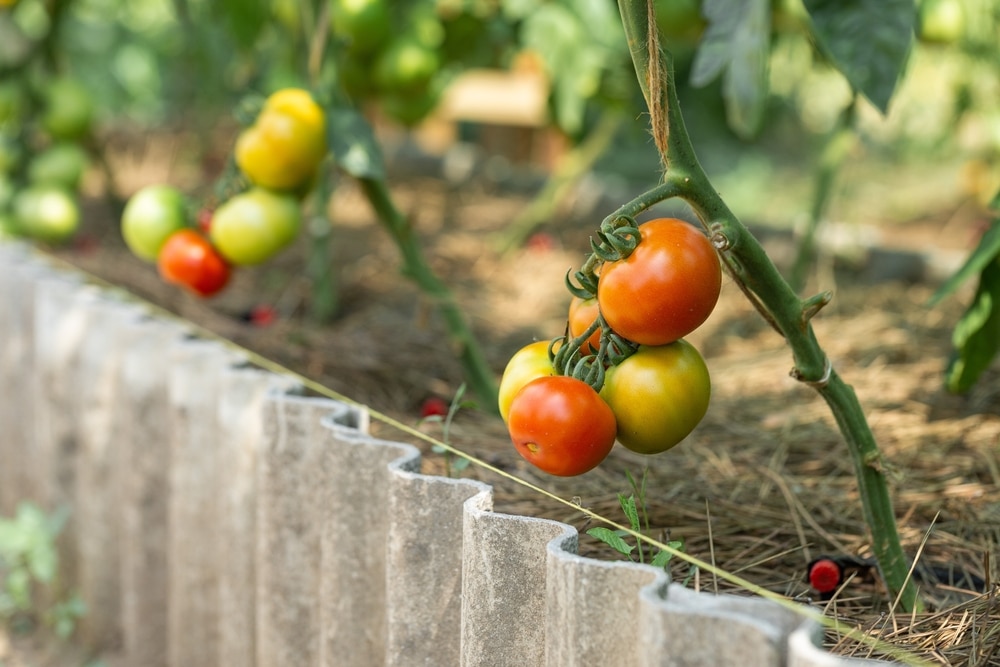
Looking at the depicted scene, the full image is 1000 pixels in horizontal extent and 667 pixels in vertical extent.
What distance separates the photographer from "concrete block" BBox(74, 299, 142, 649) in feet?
6.44

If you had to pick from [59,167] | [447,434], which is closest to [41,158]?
[59,167]

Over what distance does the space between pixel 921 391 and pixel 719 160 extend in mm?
3549

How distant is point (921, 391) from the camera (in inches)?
78.6

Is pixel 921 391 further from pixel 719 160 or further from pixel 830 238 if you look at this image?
pixel 719 160

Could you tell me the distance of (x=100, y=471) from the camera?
201cm

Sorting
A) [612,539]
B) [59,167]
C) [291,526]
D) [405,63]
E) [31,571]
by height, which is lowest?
[612,539]

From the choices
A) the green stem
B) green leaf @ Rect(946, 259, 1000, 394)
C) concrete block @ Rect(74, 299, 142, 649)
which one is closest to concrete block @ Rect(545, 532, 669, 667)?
green leaf @ Rect(946, 259, 1000, 394)

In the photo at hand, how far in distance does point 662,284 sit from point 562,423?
0.16 m

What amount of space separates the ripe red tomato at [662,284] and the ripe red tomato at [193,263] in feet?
2.95

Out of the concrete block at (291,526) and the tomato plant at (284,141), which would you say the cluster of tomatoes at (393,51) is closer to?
the tomato plant at (284,141)

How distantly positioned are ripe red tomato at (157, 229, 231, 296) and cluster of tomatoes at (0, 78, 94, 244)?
120cm

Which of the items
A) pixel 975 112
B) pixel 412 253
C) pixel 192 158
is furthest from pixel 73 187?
pixel 975 112

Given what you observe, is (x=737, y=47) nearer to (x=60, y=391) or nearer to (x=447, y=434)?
(x=447, y=434)

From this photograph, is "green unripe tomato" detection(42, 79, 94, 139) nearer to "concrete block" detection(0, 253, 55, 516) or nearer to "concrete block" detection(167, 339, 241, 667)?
"concrete block" detection(0, 253, 55, 516)
